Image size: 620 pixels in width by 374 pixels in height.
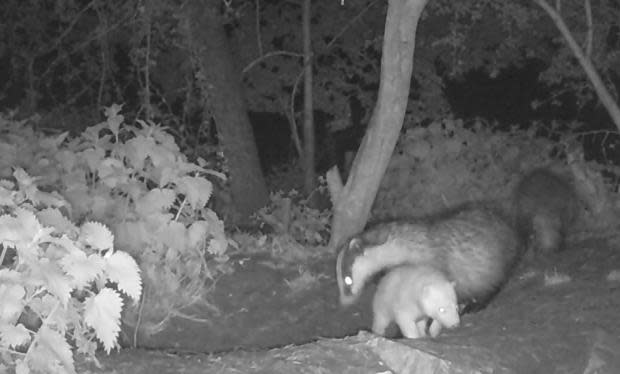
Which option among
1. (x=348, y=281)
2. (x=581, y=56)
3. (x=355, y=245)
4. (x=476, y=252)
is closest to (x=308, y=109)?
(x=581, y=56)

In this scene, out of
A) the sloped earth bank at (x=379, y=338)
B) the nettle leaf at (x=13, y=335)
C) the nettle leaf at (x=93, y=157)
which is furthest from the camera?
the nettle leaf at (x=93, y=157)

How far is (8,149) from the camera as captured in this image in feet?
20.5

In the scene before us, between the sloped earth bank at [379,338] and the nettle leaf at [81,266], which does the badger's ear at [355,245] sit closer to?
the sloped earth bank at [379,338]

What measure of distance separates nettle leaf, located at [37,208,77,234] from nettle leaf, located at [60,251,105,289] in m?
0.42

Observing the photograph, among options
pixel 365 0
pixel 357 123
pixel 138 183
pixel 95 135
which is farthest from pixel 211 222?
pixel 357 123

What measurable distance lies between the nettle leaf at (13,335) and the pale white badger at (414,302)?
2411 millimetres

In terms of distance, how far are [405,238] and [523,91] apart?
11.4m

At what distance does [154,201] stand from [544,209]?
3907mm

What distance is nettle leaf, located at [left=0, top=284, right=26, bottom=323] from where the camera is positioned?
3.87 meters

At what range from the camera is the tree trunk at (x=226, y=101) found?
380 inches

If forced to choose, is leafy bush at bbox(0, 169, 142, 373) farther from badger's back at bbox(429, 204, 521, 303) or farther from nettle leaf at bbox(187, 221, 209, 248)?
badger's back at bbox(429, 204, 521, 303)

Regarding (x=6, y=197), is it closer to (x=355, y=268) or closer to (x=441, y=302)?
(x=441, y=302)

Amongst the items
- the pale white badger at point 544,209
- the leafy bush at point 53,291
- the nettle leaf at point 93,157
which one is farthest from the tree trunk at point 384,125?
the leafy bush at point 53,291

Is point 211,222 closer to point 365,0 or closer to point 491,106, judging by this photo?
point 365,0
